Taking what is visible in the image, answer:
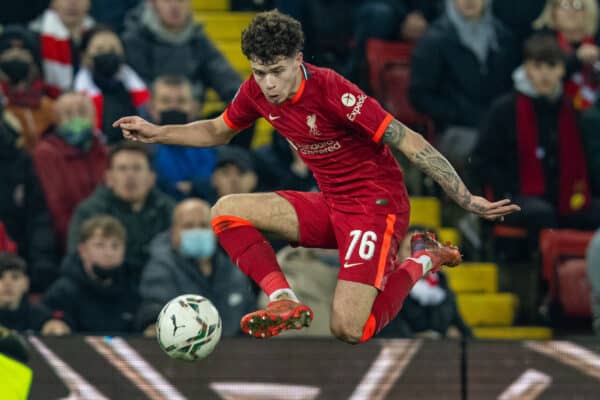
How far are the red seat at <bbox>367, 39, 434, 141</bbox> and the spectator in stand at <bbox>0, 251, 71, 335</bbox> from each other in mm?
3343

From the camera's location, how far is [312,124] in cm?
820

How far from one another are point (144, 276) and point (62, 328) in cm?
61

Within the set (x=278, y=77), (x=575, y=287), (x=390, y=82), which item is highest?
(x=278, y=77)

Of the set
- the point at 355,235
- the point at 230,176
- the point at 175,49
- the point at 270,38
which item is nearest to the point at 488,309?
the point at 230,176

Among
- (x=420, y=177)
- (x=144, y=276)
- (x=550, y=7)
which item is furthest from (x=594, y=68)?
(x=144, y=276)

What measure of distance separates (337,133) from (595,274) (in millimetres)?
2987

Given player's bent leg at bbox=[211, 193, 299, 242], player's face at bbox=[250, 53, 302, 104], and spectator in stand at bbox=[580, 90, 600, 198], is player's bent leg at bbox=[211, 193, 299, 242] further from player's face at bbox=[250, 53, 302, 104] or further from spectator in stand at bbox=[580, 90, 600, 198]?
spectator in stand at bbox=[580, 90, 600, 198]

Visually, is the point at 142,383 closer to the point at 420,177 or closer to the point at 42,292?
the point at 42,292

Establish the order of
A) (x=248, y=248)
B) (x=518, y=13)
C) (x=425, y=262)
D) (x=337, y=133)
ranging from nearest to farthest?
(x=337, y=133), (x=248, y=248), (x=425, y=262), (x=518, y=13)

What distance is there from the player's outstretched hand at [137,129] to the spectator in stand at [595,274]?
11.4 ft

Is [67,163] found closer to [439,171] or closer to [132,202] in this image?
[132,202]

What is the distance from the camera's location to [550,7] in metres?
12.8

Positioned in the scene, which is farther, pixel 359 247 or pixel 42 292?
pixel 42 292

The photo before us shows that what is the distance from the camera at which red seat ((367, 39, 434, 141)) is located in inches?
489
